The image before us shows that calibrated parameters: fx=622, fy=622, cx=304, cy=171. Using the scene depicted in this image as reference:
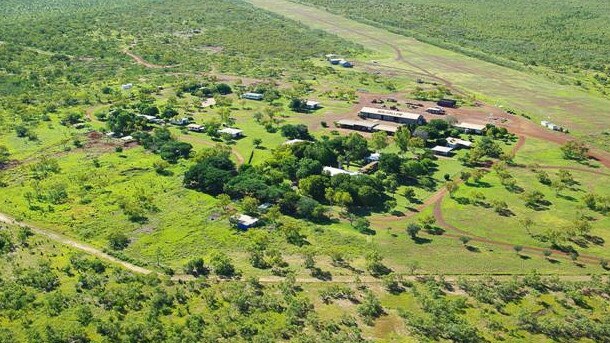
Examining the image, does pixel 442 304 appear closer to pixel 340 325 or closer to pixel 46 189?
pixel 340 325

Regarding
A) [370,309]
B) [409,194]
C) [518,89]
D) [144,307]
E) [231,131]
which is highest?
[518,89]

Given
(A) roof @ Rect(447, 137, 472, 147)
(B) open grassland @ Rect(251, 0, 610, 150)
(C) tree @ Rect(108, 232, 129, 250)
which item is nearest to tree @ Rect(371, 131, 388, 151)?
(A) roof @ Rect(447, 137, 472, 147)

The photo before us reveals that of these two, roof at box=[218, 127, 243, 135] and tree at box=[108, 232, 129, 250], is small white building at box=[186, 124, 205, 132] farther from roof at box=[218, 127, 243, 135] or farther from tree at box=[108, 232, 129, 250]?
tree at box=[108, 232, 129, 250]

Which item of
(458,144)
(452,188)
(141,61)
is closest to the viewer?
(452,188)

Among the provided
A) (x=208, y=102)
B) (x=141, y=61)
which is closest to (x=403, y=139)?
(x=208, y=102)

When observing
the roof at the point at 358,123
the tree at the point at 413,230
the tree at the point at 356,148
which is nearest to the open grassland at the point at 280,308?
the tree at the point at 413,230

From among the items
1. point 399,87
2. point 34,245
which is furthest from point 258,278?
point 399,87

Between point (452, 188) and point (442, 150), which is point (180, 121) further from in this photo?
point (452, 188)

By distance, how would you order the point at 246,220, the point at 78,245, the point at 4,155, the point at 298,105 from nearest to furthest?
the point at 78,245 → the point at 246,220 → the point at 4,155 → the point at 298,105
